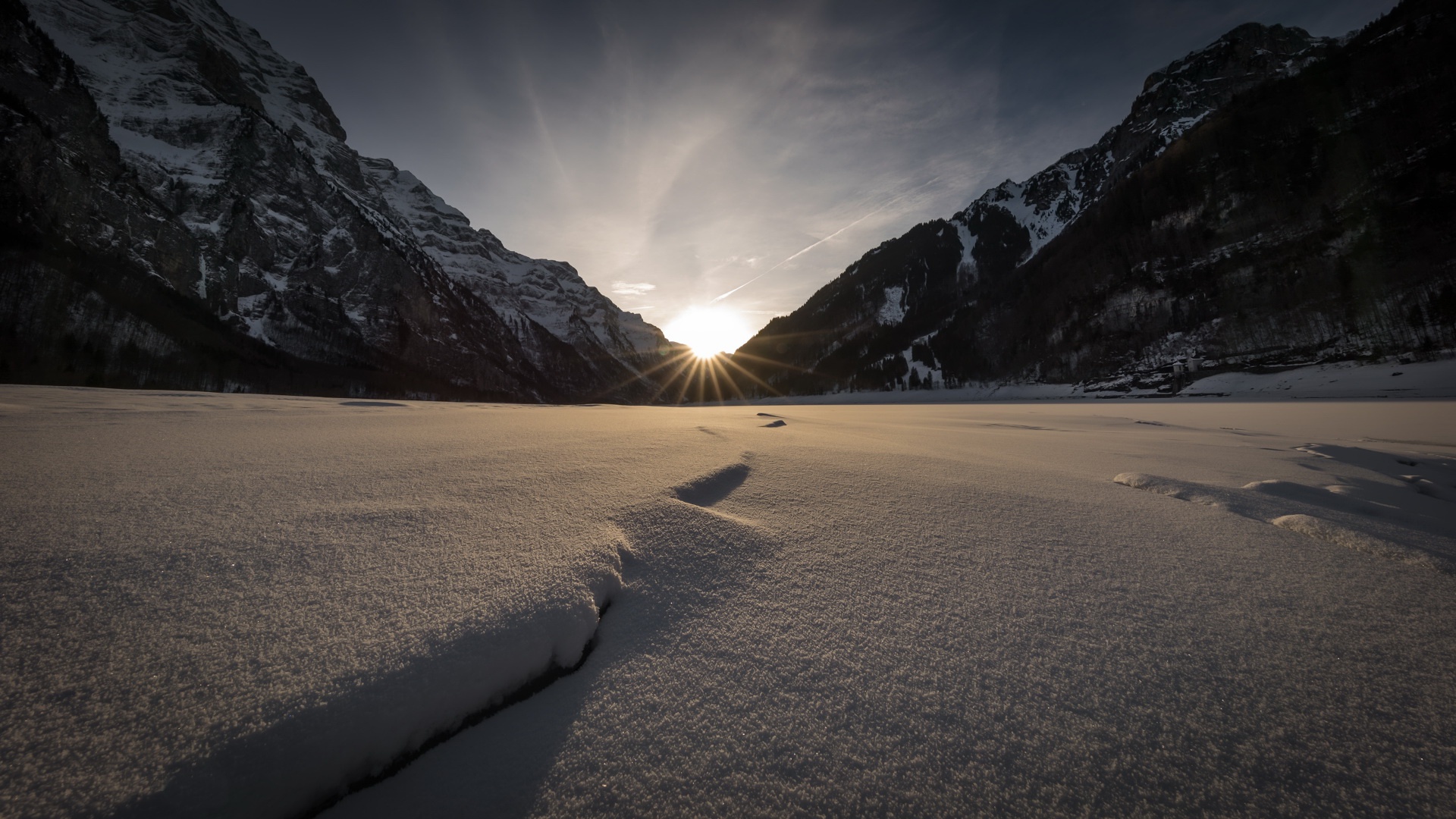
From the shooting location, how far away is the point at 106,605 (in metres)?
0.79

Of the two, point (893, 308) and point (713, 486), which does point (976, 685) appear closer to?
point (713, 486)

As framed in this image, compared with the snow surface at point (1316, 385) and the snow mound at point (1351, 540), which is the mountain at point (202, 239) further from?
the snow surface at point (1316, 385)

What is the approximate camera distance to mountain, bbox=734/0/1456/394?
2205 centimetres

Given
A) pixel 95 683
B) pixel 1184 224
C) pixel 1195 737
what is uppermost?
pixel 1184 224

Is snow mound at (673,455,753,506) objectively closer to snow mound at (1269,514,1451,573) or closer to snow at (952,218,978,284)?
snow mound at (1269,514,1451,573)

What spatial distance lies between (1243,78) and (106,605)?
254 ft

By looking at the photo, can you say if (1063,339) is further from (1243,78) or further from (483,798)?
(483,798)

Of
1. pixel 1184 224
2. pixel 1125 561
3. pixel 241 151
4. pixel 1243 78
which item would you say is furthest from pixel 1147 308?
pixel 241 151

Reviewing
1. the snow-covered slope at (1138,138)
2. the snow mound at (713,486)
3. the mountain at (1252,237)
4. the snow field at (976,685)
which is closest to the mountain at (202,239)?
the snow mound at (713,486)

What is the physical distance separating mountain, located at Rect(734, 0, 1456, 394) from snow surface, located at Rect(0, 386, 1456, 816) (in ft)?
114

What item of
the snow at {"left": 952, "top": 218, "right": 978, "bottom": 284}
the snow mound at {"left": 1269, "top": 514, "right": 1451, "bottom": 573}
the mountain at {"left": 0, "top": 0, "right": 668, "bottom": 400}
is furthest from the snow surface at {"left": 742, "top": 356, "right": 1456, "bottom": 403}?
the mountain at {"left": 0, "top": 0, "right": 668, "bottom": 400}

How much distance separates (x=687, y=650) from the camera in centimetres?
93

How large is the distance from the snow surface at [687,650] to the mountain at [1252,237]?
114ft

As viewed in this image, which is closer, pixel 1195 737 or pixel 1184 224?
pixel 1195 737
